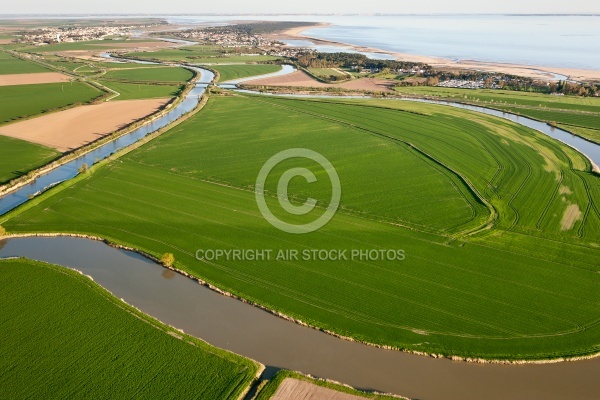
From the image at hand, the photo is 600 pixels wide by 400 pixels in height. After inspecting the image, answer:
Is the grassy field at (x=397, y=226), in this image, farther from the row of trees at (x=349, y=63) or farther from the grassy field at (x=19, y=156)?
the row of trees at (x=349, y=63)

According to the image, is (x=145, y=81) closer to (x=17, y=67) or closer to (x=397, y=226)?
(x=17, y=67)

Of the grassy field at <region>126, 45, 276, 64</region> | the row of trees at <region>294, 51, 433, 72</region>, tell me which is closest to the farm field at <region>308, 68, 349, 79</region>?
the row of trees at <region>294, 51, 433, 72</region>

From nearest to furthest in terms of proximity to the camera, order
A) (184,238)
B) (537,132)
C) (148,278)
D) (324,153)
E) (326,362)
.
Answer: (326,362) < (148,278) < (184,238) < (324,153) < (537,132)

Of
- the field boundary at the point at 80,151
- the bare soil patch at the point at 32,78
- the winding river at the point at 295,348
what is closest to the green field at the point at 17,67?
the bare soil patch at the point at 32,78

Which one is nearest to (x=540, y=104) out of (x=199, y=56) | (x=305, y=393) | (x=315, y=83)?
(x=315, y=83)

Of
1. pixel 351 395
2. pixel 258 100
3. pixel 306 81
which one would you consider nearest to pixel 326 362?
pixel 351 395

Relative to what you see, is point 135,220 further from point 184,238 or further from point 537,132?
point 537,132

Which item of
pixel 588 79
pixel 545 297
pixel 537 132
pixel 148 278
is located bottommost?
pixel 148 278

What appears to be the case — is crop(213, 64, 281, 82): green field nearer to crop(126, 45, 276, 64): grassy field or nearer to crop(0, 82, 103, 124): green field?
crop(126, 45, 276, 64): grassy field
